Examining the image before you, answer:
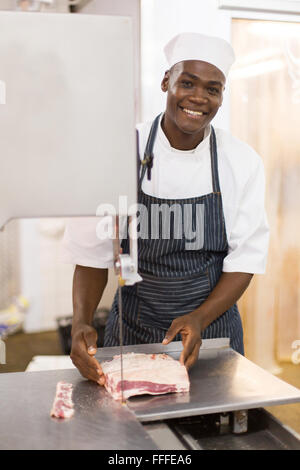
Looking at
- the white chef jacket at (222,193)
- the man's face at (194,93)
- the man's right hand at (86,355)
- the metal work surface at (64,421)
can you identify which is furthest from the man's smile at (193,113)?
the metal work surface at (64,421)

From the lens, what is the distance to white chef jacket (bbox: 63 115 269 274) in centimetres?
182

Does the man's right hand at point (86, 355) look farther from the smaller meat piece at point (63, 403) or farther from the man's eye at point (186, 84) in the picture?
the man's eye at point (186, 84)

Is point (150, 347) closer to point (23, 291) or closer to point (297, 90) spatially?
point (297, 90)

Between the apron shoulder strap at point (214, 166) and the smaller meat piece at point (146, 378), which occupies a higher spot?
the apron shoulder strap at point (214, 166)

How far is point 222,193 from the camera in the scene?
1.84 metres

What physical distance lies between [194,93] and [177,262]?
0.55 m

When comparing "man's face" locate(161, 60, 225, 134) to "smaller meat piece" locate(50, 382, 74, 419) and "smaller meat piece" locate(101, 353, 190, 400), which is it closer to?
"smaller meat piece" locate(101, 353, 190, 400)

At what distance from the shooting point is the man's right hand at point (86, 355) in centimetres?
138

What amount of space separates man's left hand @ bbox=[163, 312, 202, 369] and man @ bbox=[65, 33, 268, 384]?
183mm

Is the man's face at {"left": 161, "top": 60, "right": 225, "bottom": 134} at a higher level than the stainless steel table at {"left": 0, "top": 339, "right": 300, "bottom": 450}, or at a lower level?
higher


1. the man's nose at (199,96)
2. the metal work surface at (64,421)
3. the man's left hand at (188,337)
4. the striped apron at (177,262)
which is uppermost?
the man's nose at (199,96)

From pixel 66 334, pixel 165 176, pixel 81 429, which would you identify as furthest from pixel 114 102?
pixel 66 334

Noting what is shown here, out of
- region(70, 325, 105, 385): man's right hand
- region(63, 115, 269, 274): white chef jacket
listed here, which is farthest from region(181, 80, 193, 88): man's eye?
region(70, 325, 105, 385): man's right hand

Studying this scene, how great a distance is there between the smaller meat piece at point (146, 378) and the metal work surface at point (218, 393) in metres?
0.02
